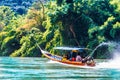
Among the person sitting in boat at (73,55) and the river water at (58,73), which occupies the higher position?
the river water at (58,73)

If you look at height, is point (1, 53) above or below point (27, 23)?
below

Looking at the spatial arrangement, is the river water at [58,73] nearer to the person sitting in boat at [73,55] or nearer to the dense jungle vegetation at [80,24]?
the person sitting in boat at [73,55]

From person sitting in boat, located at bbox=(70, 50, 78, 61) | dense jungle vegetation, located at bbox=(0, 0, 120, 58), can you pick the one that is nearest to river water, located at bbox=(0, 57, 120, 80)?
person sitting in boat, located at bbox=(70, 50, 78, 61)

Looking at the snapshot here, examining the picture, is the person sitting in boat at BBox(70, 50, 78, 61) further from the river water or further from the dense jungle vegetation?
the dense jungle vegetation

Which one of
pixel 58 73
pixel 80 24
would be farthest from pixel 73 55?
pixel 80 24

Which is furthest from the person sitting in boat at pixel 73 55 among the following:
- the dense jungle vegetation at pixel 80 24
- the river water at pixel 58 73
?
the dense jungle vegetation at pixel 80 24

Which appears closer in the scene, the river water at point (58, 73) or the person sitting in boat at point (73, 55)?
the river water at point (58, 73)

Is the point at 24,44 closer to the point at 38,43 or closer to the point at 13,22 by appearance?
the point at 38,43

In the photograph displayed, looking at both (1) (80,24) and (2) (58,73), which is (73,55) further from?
(1) (80,24)

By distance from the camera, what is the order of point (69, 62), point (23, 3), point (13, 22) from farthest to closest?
point (23, 3) < point (13, 22) < point (69, 62)

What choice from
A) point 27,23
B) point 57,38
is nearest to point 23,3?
point 27,23

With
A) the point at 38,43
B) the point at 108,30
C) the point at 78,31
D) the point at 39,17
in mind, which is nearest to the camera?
the point at 108,30

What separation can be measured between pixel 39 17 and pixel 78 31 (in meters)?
17.1

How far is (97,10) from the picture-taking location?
68625mm
